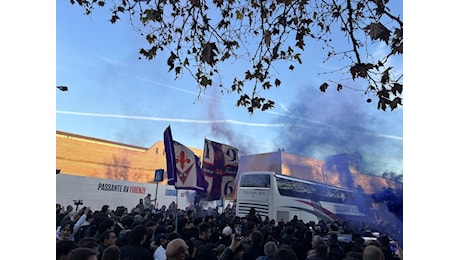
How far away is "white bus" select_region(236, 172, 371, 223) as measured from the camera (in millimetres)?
3564

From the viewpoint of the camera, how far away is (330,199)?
3.67 meters

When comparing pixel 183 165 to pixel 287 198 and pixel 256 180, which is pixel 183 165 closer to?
pixel 256 180

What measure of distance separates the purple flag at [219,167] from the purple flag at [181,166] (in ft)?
0.30

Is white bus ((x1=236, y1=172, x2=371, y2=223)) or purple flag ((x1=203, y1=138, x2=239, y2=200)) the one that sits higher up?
purple flag ((x1=203, y1=138, x2=239, y2=200))

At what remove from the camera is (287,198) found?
3.93 m

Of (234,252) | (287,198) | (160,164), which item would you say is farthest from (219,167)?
→ (287,198)

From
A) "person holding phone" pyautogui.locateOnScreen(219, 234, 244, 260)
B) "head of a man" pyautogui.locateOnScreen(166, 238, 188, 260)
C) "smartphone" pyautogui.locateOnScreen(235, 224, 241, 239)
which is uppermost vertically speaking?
"head of a man" pyautogui.locateOnScreen(166, 238, 188, 260)

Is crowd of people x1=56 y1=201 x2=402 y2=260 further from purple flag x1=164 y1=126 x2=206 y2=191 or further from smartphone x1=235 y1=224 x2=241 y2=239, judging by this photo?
purple flag x1=164 y1=126 x2=206 y2=191

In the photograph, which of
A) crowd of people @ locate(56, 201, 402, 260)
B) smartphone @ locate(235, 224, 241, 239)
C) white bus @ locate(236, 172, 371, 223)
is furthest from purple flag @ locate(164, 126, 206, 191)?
white bus @ locate(236, 172, 371, 223)

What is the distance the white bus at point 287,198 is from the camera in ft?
11.7

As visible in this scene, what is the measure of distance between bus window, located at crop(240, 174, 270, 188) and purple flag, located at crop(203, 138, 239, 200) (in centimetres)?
80

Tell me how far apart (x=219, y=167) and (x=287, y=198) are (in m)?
1.34
